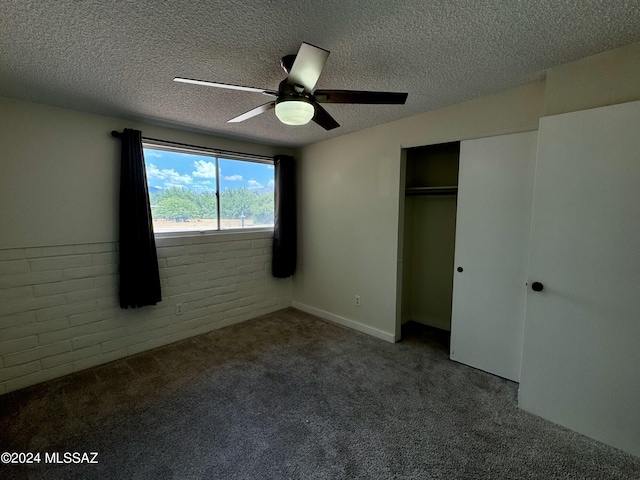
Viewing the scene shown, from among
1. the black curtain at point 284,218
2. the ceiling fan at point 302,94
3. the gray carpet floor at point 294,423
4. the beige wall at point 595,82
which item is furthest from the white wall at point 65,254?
the beige wall at point 595,82

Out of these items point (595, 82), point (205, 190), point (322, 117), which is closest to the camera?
point (595, 82)

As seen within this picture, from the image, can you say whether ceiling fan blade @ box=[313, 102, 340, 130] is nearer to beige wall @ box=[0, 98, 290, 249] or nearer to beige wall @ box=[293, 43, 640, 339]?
beige wall @ box=[293, 43, 640, 339]

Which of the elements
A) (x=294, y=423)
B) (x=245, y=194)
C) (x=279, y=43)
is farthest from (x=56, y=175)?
(x=294, y=423)

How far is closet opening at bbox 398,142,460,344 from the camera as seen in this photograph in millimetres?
3264

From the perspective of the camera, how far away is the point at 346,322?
3510mm

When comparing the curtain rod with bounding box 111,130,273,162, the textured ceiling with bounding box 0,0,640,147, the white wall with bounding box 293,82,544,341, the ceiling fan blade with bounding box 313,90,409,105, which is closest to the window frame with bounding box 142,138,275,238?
the curtain rod with bounding box 111,130,273,162

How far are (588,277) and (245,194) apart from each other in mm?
3430

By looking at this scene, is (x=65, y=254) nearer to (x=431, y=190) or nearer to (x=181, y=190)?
(x=181, y=190)

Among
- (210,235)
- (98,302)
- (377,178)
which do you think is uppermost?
(377,178)

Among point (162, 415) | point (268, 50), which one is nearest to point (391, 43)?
point (268, 50)

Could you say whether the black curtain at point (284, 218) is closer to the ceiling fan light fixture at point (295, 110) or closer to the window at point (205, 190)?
the window at point (205, 190)

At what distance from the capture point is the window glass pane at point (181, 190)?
2959 millimetres

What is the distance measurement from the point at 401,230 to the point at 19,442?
10.8 feet

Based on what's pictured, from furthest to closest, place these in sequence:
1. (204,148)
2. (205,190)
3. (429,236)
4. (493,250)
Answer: (429,236), (205,190), (204,148), (493,250)
